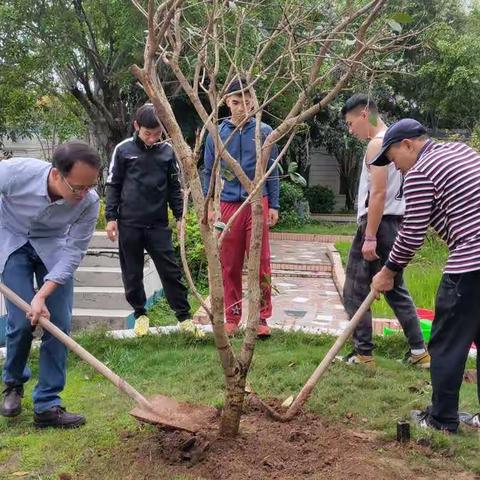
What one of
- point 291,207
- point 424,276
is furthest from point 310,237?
point 424,276

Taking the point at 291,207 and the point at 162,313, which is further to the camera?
the point at 291,207

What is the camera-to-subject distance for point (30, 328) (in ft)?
11.8

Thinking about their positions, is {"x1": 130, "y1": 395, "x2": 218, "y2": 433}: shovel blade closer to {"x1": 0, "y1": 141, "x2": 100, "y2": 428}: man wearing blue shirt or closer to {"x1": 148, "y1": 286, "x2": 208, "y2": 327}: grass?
{"x1": 0, "y1": 141, "x2": 100, "y2": 428}: man wearing blue shirt

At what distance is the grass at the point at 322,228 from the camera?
592 inches

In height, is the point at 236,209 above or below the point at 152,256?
above

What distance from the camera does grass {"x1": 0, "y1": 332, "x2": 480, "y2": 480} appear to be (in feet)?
10.7

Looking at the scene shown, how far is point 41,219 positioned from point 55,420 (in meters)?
1.11

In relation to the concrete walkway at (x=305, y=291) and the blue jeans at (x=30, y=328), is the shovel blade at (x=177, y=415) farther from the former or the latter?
the concrete walkway at (x=305, y=291)

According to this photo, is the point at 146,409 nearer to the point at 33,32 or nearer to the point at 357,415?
the point at 357,415

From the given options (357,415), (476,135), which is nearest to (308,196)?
(476,135)

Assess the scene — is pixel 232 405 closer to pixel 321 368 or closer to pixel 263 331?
pixel 321 368

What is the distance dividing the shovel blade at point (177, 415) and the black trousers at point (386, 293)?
1412mm

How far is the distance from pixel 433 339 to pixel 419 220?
66 centimetres

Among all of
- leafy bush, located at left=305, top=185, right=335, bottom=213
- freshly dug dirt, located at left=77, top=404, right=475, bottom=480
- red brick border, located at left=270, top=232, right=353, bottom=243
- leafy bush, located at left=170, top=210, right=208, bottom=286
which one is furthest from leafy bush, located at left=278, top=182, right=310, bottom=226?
freshly dug dirt, located at left=77, top=404, right=475, bottom=480
